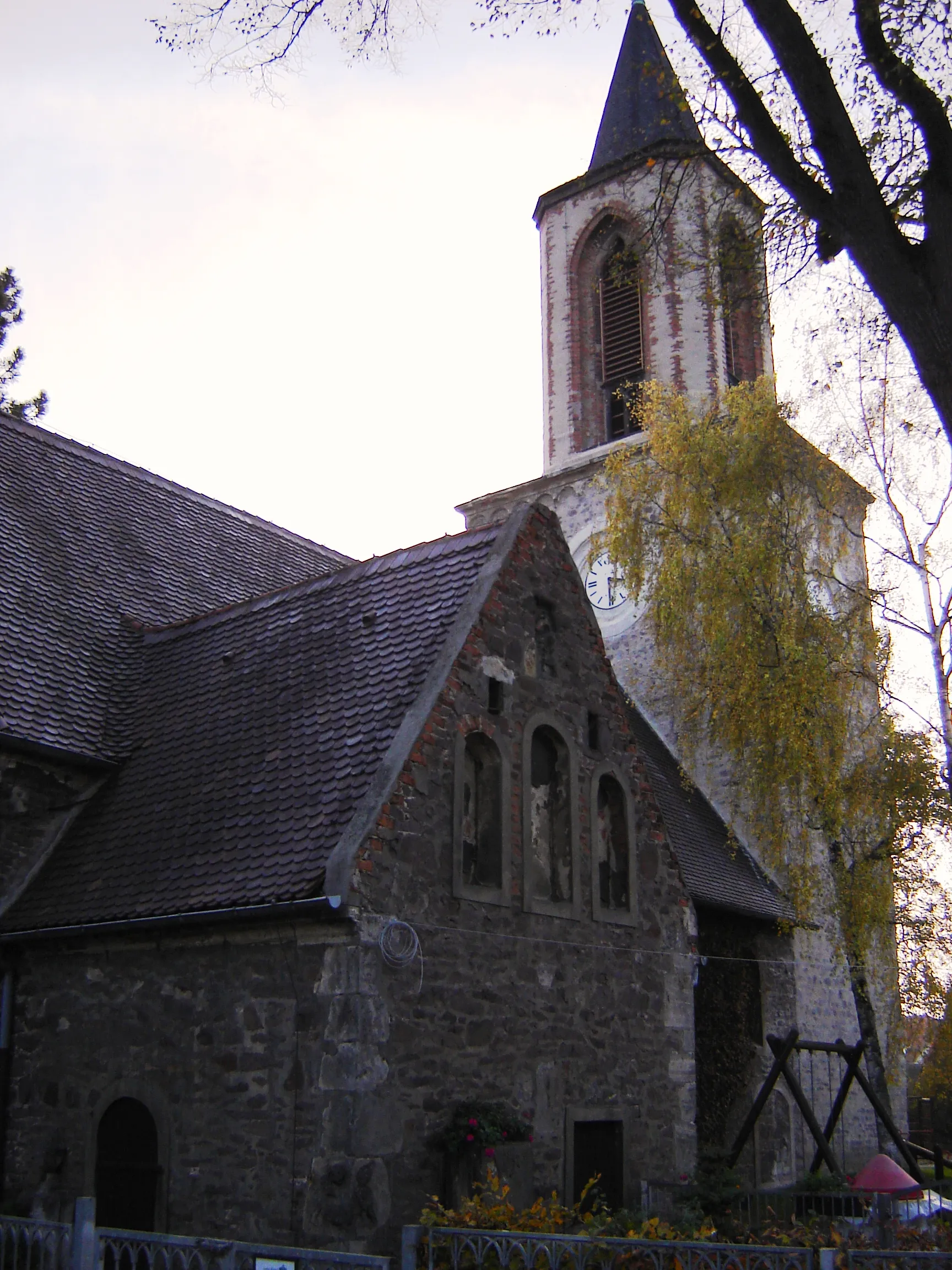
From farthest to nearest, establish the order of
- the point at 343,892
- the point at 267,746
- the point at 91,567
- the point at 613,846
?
the point at 91,567, the point at 613,846, the point at 267,746, the point at 343,892

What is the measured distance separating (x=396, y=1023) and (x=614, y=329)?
18.0 m

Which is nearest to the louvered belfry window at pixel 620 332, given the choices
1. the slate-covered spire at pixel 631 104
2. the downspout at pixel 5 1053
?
the slate-covered spire at pixel 631 104

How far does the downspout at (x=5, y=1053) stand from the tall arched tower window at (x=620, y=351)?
15688 millimetres

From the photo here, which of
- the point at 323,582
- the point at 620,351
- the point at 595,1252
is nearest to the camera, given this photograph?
the point at 595,1252

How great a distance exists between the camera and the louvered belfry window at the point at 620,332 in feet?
80.3

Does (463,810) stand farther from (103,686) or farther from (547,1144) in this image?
(103,686)

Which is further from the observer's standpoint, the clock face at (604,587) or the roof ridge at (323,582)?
the clock face at (604,587)

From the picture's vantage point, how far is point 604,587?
2344 cm

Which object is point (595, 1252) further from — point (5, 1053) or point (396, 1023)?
point (5, 1053)

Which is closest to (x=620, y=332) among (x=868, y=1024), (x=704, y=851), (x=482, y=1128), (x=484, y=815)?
(x=704, y=851)

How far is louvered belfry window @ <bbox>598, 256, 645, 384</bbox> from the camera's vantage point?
24.5 meters

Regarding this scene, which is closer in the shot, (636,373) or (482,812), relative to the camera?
(482,812)

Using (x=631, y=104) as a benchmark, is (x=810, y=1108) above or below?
below

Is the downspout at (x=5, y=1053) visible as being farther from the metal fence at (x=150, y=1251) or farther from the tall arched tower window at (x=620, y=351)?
the tall arched tower window at (x=620, y=351)
